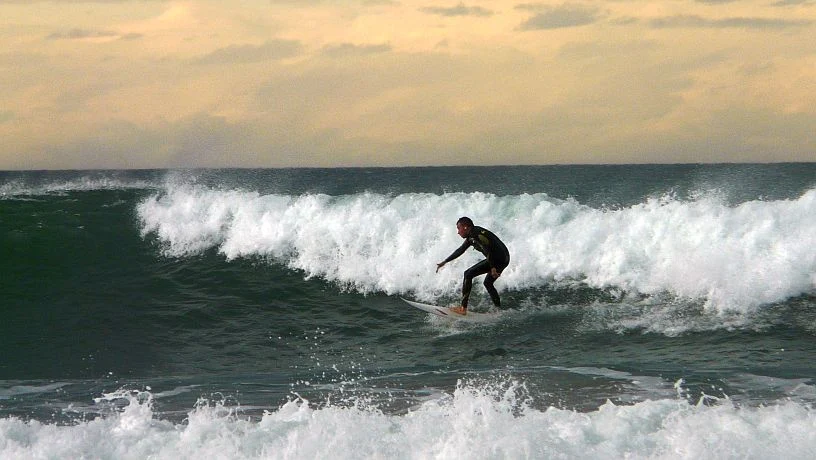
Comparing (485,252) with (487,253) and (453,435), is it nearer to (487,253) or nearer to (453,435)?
(487,253)

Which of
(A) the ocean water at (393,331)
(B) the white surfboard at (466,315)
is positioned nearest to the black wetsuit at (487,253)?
(B) the white surfboard at (466,315)

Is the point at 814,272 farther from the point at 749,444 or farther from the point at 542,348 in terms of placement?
the point at 749,444

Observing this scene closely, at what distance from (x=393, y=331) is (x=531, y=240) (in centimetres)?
505

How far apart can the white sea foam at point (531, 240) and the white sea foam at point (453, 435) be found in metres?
6.60

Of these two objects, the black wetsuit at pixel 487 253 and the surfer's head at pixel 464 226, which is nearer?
the surfer's head at pixel 464 226

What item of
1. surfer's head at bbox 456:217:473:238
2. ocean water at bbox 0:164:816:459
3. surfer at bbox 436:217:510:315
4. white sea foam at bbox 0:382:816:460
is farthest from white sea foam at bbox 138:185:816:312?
white sea foam at bbox 0:382:816:460

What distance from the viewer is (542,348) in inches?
432

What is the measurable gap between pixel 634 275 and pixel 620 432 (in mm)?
8550

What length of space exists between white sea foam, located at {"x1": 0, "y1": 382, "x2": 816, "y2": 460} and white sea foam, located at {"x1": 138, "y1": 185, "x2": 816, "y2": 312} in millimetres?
6596

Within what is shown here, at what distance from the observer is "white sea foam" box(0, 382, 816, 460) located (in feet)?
20.3

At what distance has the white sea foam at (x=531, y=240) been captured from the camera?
1384 cm

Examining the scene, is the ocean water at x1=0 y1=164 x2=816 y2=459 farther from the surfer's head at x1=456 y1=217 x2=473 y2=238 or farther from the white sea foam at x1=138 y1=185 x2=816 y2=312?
the surfer's head at x1=456 y1=217 x2=473 y2=238

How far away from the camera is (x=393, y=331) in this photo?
12.5 metres

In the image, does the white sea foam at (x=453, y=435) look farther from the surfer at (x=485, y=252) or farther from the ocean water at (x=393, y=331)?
the surfer at (x=485, y=252)
